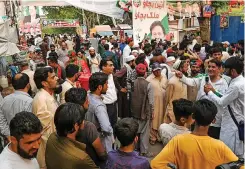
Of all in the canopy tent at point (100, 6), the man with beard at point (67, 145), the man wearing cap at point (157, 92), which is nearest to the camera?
the man with beard at point (67, 145)

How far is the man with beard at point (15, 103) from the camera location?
137 inches

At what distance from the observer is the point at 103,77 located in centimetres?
350

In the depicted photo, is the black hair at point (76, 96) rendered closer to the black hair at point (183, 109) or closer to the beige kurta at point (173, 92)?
the black hair at point (183, 109)

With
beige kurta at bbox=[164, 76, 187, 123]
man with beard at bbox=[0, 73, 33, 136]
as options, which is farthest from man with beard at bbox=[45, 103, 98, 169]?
beige kurta at bbox=[164, 76, 187, 123]

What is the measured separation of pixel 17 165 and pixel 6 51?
4398 mm

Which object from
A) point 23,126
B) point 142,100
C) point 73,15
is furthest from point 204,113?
point 73,15

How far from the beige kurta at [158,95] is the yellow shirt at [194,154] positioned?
9.96 feet

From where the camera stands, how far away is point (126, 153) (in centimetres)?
229

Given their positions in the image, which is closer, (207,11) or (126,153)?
(126,153)

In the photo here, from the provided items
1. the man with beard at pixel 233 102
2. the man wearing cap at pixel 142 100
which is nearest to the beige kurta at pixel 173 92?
the man wearing cap at pixel 142 100

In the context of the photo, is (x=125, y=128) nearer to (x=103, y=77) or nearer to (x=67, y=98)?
(x=67, y=98)

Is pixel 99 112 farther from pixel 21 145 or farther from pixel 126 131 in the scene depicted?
pixel 21 145

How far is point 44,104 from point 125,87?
2.44 meters

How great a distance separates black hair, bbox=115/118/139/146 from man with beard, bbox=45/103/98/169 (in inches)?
11.1
